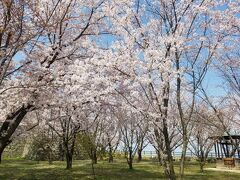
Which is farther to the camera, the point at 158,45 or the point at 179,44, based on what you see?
the point at 158,45

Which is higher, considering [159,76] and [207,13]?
[207,13]

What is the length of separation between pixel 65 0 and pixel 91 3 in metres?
1.12

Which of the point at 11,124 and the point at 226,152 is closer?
the point at 11,124

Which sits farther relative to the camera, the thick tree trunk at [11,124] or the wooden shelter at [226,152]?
the wooden shelter at [226,152]

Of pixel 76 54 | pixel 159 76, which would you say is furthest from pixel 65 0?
pixel 159 76

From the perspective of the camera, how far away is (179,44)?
10.0 meters

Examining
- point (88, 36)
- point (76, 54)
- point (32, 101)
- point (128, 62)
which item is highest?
point (88, 36)

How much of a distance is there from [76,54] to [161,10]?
408 centimetres

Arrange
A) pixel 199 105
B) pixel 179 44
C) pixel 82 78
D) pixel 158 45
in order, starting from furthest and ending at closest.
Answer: pixel 199 105 → pixel 82 78 → pixel 158 45 → pixel 179 44

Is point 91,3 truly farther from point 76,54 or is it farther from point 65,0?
point 76,54

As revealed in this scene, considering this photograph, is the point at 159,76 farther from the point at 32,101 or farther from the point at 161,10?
the point at 32,101

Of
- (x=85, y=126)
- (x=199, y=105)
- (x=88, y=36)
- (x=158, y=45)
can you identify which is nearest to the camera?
(x=158, y=45)

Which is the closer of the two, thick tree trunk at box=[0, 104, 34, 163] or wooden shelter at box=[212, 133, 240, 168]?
thick tree trunk at box=[0, 104, 34, 163]

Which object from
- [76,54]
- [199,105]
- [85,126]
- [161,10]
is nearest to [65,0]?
[76,54]
